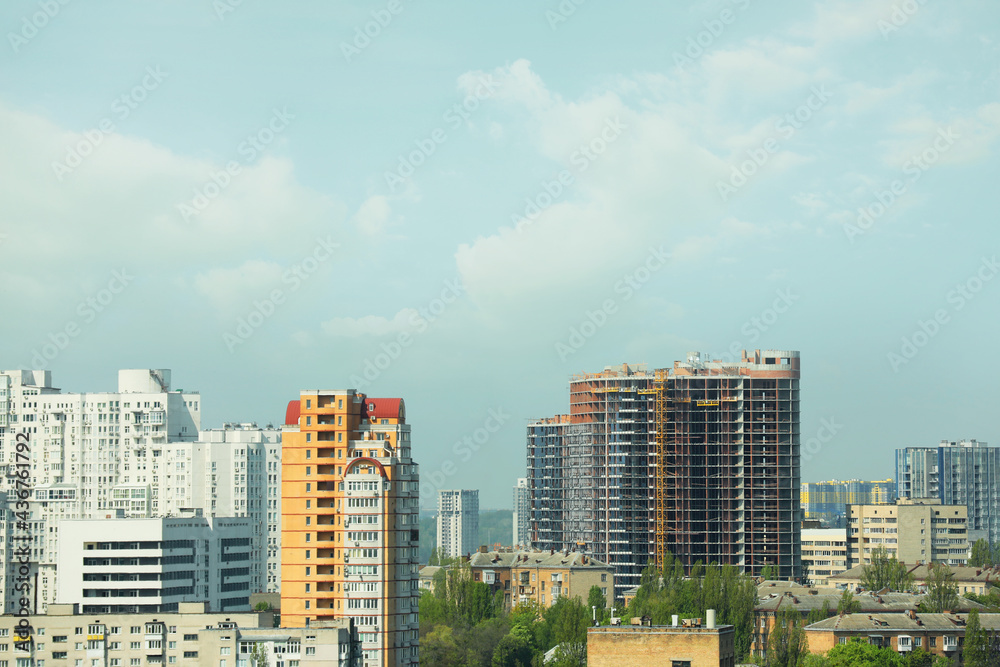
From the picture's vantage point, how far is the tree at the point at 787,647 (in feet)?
339

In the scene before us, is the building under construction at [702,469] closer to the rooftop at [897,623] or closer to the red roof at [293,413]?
the rooftop at [897,623]

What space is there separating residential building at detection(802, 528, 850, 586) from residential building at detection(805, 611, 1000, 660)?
79.5 metres

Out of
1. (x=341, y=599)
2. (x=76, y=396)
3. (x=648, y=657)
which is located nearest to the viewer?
(x=648, y=657)

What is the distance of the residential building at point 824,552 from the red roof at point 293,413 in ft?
348

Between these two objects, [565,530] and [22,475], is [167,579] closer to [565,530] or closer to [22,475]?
[22,475]

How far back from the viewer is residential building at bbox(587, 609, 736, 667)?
282 ft

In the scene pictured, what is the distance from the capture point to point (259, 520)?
16700 centimetres

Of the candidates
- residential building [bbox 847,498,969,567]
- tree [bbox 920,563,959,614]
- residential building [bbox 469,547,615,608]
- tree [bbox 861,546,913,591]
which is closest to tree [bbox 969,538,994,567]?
→ residential building [bbox 847,498,969,567]

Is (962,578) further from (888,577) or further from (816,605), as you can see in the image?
(816,605)

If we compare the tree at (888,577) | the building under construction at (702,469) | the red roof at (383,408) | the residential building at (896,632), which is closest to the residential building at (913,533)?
the building under construction at (702,469)

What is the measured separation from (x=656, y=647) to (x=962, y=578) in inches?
Result: 2986

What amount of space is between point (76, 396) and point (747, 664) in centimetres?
9076

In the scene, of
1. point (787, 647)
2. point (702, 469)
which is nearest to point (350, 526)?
point (787, 647)

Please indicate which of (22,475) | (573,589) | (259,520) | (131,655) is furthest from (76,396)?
(131,655)
